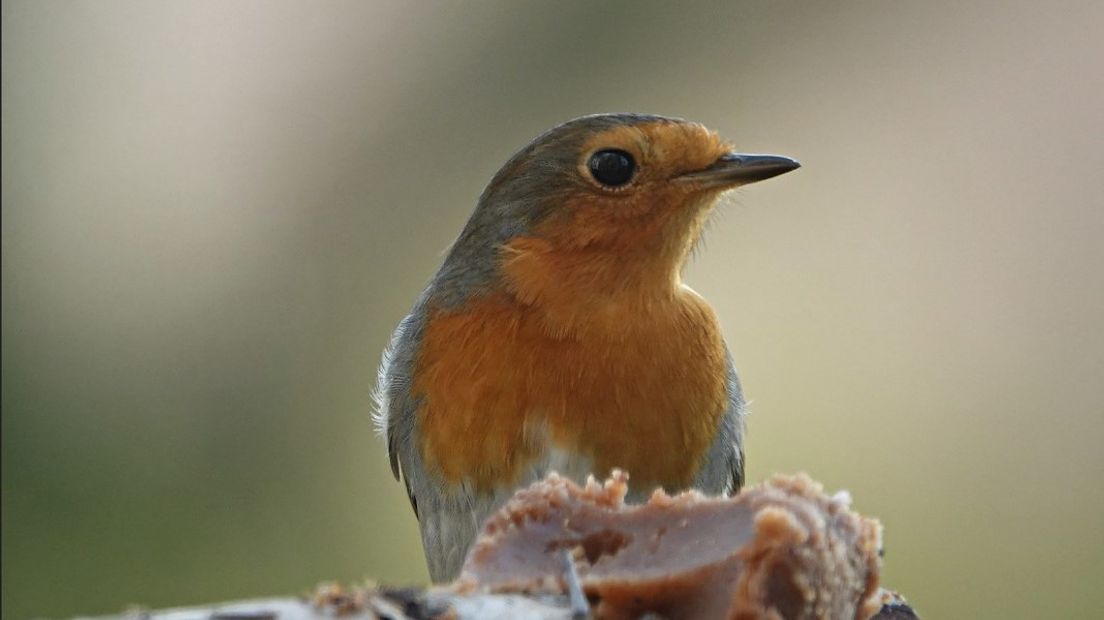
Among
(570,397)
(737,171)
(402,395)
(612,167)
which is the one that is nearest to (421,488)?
(402,395)

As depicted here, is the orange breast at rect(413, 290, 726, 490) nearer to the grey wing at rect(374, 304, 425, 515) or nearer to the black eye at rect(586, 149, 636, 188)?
the grey wing at rect(374, 304, 425, 515)

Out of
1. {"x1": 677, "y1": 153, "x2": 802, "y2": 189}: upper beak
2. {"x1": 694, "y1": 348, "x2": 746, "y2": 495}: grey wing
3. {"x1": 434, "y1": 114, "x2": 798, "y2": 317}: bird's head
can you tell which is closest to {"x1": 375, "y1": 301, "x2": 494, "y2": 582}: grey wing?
{"x1": 434, "y1": 114, "x2": 798, "y2": 317}: bird's head

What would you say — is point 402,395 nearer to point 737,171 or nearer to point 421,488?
point 421,488

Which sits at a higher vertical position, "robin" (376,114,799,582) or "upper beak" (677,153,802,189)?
"upper beak" (677,153,802,189)

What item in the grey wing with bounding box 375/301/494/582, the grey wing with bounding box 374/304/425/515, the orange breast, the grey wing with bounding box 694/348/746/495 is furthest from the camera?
the grey wing with bounding box 374/304/425/515

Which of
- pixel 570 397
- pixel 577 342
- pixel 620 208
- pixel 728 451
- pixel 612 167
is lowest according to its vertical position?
pixel 728 451

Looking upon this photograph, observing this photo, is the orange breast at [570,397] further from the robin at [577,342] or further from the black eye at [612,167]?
the black eye at [612,167]

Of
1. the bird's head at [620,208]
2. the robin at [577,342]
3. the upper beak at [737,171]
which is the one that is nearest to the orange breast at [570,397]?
the robin at [577,342]
